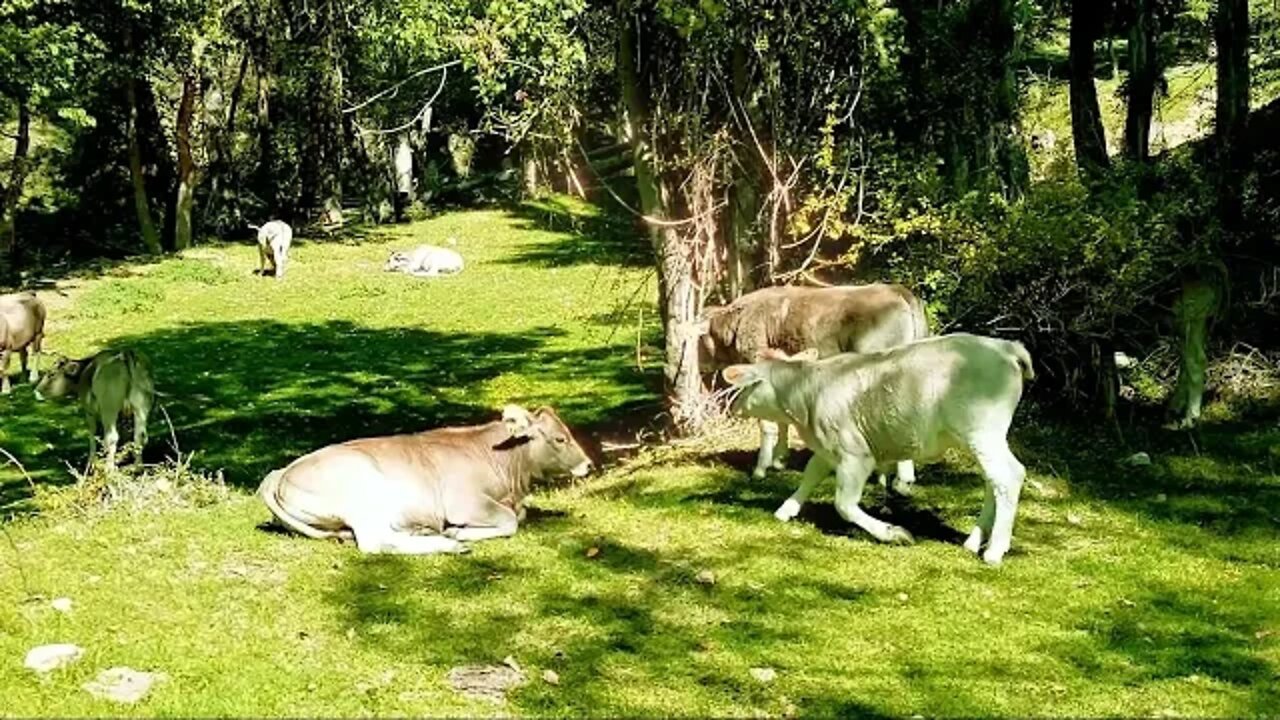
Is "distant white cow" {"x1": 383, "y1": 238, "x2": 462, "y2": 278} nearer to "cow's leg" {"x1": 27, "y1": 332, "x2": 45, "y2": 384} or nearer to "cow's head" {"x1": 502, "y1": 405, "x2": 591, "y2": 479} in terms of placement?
"cow's leg" {"x1": 27, "y1": 332, "x2": 45, "y2": 384}

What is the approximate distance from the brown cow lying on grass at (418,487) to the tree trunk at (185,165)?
28950 mm

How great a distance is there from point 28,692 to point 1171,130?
2918 centimetres

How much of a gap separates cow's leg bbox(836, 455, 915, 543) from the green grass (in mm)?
141

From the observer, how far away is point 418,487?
10.7 metres

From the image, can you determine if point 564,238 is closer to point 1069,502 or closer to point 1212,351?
point 1212,351

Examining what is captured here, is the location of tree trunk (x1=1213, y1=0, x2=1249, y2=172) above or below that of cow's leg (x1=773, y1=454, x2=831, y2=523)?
above

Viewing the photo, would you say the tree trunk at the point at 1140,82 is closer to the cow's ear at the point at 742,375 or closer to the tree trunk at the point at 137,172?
the cow's ear at the point at 742,375

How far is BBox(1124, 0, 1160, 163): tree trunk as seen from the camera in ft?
51.1

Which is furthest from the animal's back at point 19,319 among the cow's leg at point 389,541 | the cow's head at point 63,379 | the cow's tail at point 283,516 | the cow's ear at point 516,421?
the cow's leg at point 389,541


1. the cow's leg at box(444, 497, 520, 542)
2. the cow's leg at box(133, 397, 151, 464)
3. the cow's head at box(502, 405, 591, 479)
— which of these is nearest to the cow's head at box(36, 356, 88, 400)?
the cow's leg at box(133, 397, 151, 464)

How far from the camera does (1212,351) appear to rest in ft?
49.3

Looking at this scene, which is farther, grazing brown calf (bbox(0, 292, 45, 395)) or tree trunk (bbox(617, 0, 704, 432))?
grazing brown calf (bbox(0, 292, 45, 395))

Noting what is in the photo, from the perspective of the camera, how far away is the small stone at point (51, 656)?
25.2ft

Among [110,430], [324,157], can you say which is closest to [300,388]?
[110,430]
